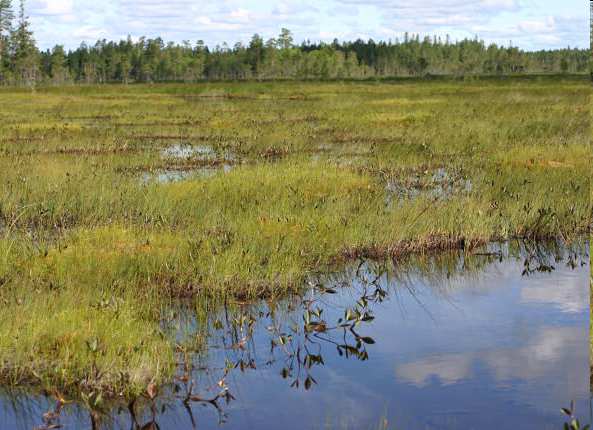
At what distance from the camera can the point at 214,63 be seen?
512 ft

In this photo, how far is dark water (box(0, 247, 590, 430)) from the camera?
7246mm

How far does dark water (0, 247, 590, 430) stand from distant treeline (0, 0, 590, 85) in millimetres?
113569

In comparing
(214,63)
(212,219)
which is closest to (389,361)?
(212,219)

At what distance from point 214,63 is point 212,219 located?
145941 mm

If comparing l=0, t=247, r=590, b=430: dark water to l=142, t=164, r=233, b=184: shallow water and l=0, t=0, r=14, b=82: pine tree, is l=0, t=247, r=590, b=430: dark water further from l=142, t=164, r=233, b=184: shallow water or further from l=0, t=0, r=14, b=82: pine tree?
l=0, t=0, r=14, b=82: pine tree

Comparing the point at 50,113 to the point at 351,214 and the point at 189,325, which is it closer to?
the point at 351,214

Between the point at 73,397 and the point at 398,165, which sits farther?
the point at 398,165

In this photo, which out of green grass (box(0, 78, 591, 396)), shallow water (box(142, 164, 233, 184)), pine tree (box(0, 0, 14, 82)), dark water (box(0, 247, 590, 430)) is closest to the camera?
dark water (box(0, 247, 590, 430))

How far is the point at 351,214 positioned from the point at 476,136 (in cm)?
1439

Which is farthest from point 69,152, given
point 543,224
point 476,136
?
point 543,224

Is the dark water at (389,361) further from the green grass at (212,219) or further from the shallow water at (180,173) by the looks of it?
the shallow water at (180,173)

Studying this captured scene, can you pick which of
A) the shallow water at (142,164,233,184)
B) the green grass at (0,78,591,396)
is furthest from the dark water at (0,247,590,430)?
the shallow water at (142,164,233,184)

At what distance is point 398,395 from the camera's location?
25.5 ft

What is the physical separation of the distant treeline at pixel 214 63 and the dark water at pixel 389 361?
113569 mm
